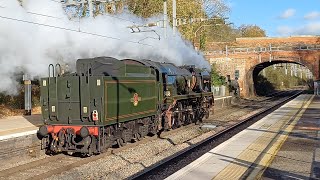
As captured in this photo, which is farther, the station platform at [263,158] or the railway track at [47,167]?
the railway track at [47,167]

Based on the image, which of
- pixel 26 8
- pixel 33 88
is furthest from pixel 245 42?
pixel 26 8

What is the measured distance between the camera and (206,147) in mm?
12805

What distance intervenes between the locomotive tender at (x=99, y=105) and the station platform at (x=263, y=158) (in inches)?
119

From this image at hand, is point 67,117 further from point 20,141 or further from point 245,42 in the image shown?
point 245,42

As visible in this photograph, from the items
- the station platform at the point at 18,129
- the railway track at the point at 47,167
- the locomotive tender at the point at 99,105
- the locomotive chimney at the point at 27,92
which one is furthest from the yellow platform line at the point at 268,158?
the locomotive chimney at the point at 27,92

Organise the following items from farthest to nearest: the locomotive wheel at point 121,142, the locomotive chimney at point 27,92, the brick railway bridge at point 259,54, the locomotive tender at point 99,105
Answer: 1. the brick railway bridge at point 259,54
2. the locomotive chimney at point 27,92
3. the locomotive wheel at point 121,142
4. the locomotive tender at point 99,105

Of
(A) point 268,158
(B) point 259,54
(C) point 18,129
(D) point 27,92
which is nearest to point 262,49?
(B) point 259,54

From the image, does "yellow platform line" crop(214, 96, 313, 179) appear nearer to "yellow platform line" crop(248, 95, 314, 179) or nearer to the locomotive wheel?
"yellow platform line" crop(248, 95, 314, 179)

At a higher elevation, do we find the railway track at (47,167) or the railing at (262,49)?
the railing at (262,49)

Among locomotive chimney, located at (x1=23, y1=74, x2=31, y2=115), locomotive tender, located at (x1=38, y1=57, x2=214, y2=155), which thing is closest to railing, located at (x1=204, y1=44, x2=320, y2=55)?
locomotive chimney, located at (x1=23, y1=74, x2=31, y2=115)

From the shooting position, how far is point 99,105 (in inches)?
439

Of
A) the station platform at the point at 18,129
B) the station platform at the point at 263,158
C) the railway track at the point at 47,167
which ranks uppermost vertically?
the station platform at the point at 18,129

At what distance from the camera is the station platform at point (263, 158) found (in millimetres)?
8242

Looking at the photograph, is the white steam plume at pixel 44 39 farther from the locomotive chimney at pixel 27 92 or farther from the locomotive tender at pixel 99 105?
the locomotive tender at pixel 99 105
